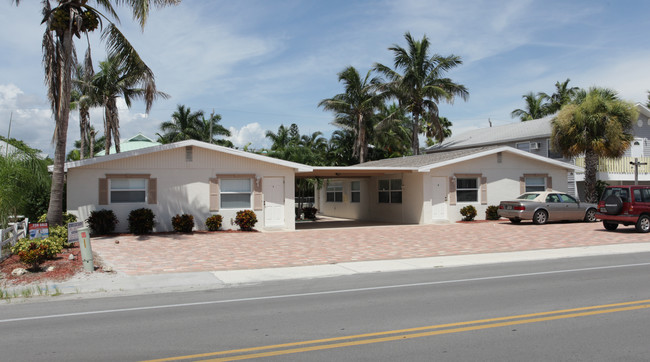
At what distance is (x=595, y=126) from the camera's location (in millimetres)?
26672

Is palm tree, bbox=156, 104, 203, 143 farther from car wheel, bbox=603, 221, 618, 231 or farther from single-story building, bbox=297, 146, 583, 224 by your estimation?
car wheel, bbox=603, 221, 618, 231

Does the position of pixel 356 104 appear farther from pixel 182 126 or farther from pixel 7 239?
pixel 7 239

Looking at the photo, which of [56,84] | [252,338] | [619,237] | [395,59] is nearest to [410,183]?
[619,237]

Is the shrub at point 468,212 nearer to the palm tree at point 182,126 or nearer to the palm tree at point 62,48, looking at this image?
the palm tree at point 62,48

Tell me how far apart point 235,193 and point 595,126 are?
18.3 meters

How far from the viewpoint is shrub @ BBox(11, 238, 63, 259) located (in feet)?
39.2

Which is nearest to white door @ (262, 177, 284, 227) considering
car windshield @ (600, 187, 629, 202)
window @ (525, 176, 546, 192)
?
car windshield @ (600, 187, 629, 202)

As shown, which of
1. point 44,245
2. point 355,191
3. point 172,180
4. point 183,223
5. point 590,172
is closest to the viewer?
point 44,245

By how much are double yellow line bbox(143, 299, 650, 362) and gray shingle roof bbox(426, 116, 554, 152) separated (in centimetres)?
2696

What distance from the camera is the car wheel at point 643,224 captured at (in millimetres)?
19180

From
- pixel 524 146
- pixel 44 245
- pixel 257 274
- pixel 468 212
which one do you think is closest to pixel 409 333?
pixel 257 274

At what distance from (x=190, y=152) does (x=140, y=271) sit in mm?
9632

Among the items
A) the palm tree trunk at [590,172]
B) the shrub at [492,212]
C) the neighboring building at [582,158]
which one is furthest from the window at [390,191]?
the palm tree trunk at [590,172]

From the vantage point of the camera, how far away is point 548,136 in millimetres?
32312
